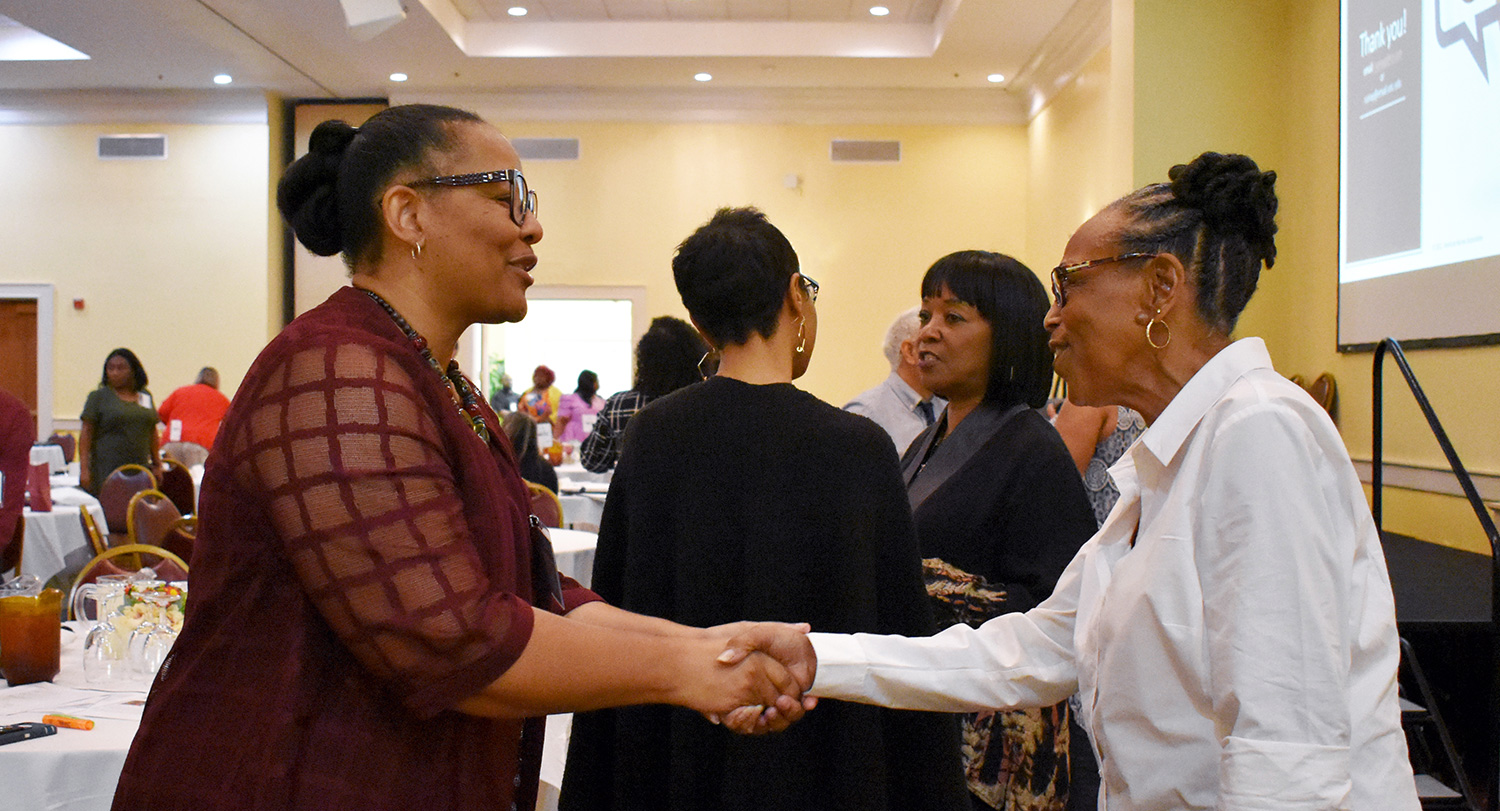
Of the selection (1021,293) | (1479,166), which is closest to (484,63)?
(1479,166)

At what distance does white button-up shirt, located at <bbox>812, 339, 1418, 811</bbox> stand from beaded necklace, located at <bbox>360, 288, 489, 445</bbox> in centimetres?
79

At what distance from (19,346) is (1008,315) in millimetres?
12471

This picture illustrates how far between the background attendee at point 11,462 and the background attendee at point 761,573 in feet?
11.1

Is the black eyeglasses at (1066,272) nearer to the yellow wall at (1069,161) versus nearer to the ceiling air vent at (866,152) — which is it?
the yellow wall at (1069,161)

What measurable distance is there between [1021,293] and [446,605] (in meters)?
1.57

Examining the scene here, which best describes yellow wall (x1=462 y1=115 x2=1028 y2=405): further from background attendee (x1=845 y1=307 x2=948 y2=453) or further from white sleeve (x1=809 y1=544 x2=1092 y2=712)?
white sleeve (x1=809 y1=544 x2=1092 y2=712)

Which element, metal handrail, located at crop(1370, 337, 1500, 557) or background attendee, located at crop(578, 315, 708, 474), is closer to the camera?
metal handrail, located at crop(1370, 337, 1500, 557)

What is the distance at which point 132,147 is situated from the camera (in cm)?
1161

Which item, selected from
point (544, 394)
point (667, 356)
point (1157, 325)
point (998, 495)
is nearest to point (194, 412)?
point (544, 394)

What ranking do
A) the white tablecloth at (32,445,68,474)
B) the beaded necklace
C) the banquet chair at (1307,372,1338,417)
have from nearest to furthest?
the beaded necklace < the banquet chair at (1307,372,1338,417) < the white tablecloth at (32,445,68,474)

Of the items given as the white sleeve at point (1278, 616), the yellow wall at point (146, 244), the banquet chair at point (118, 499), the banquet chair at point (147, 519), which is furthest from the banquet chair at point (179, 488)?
the white sleeve at point (1278, 616)

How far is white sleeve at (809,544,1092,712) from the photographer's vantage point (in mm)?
1543

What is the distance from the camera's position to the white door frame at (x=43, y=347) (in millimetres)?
11484

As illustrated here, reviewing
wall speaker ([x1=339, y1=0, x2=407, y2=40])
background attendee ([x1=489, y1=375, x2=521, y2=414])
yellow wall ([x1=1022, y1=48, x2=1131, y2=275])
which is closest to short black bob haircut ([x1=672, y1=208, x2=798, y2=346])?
wall speaker ([x1=339, y1=0, x2=407, y2=40])
